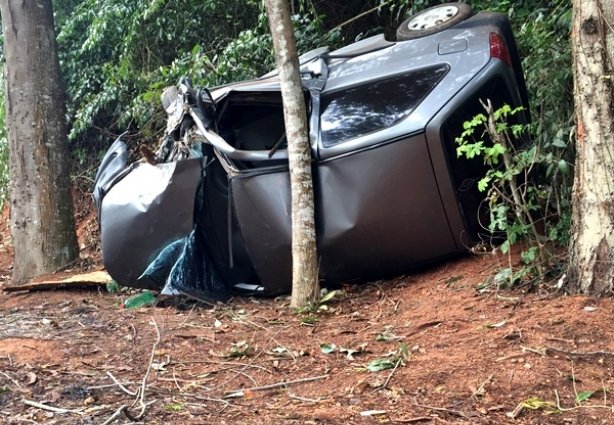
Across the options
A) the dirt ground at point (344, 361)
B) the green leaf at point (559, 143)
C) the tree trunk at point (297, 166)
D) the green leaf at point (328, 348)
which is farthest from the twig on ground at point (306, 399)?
the green leaf at point (559, 143)

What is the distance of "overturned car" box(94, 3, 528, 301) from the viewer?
467cm

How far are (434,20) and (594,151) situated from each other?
228 cm

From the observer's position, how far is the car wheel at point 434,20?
5285 millimetres

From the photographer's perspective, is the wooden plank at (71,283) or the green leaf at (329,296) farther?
the wooden plank at (71,283)

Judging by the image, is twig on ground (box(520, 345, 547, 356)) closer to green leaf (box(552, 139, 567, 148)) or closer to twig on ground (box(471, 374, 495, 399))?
twig on ground (box(471, 374, 495, 399))

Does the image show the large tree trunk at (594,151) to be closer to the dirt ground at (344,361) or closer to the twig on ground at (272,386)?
the dirt ground at (344,361)

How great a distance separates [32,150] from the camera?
7.46 m

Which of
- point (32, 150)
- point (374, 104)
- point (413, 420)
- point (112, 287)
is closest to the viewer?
point (413, 420)

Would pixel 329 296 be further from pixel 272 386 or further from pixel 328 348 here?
pixel 272 386

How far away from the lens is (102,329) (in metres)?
4.68

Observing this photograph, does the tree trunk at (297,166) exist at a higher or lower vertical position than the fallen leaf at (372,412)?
higher

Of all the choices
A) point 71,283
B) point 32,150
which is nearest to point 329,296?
point 71,283

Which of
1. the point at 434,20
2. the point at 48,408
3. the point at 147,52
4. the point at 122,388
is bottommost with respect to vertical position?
the point at 122,388

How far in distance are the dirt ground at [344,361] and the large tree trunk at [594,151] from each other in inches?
7.3
